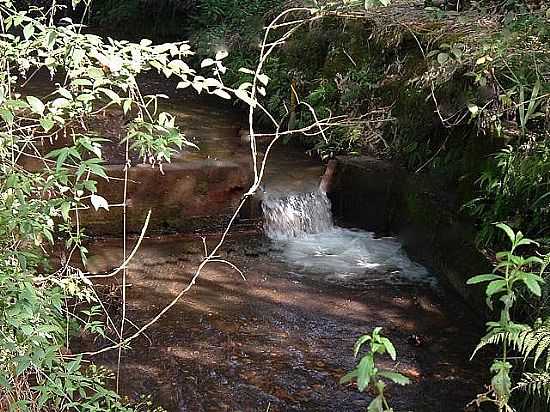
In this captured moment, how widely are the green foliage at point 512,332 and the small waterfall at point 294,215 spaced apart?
238 centimetres

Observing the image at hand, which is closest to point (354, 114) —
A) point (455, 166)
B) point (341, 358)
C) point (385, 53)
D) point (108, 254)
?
point (385, 53)

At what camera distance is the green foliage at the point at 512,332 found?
1961 mm

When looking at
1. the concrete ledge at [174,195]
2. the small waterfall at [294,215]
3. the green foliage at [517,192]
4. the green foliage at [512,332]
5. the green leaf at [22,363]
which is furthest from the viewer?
the small waterfall at [294,215]

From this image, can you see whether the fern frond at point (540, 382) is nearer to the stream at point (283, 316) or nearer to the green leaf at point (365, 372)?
the stream at point (283, 316)

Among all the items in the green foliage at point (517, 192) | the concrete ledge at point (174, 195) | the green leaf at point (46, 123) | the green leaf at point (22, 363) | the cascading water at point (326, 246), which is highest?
the green leaf at point (46, 123)

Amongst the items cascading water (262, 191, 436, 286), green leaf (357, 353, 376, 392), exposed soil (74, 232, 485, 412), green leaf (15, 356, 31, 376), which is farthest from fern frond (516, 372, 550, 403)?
cascading water (262, 191, 436, 286)

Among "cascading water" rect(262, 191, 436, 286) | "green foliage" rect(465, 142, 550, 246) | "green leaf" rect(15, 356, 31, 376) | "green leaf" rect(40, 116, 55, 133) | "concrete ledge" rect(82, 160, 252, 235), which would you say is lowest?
"cascading water" rect(262, 191, 436, 286)

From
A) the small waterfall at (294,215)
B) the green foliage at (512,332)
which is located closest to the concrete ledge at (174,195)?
the small waterfall at (294,215)

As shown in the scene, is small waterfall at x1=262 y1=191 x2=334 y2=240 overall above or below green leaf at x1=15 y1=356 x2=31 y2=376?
below

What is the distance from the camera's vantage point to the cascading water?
5820mm

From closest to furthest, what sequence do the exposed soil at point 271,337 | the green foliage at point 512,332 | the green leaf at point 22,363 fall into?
the green foliage at point 512,332 < the green leaf at point 22,363 < the exposed soil at point 271,337

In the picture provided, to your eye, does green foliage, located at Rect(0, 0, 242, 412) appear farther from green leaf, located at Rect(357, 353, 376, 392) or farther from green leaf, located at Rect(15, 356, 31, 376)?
green leaf, located at Rect(357, 353, 376, 392)

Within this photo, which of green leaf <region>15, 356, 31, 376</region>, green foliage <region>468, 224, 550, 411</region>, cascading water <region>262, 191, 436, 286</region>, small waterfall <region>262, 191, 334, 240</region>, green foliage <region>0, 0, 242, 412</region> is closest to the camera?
green foliage <region>468, 224, 550, 411</region>

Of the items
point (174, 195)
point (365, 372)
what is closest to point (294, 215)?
point (174, 195)
